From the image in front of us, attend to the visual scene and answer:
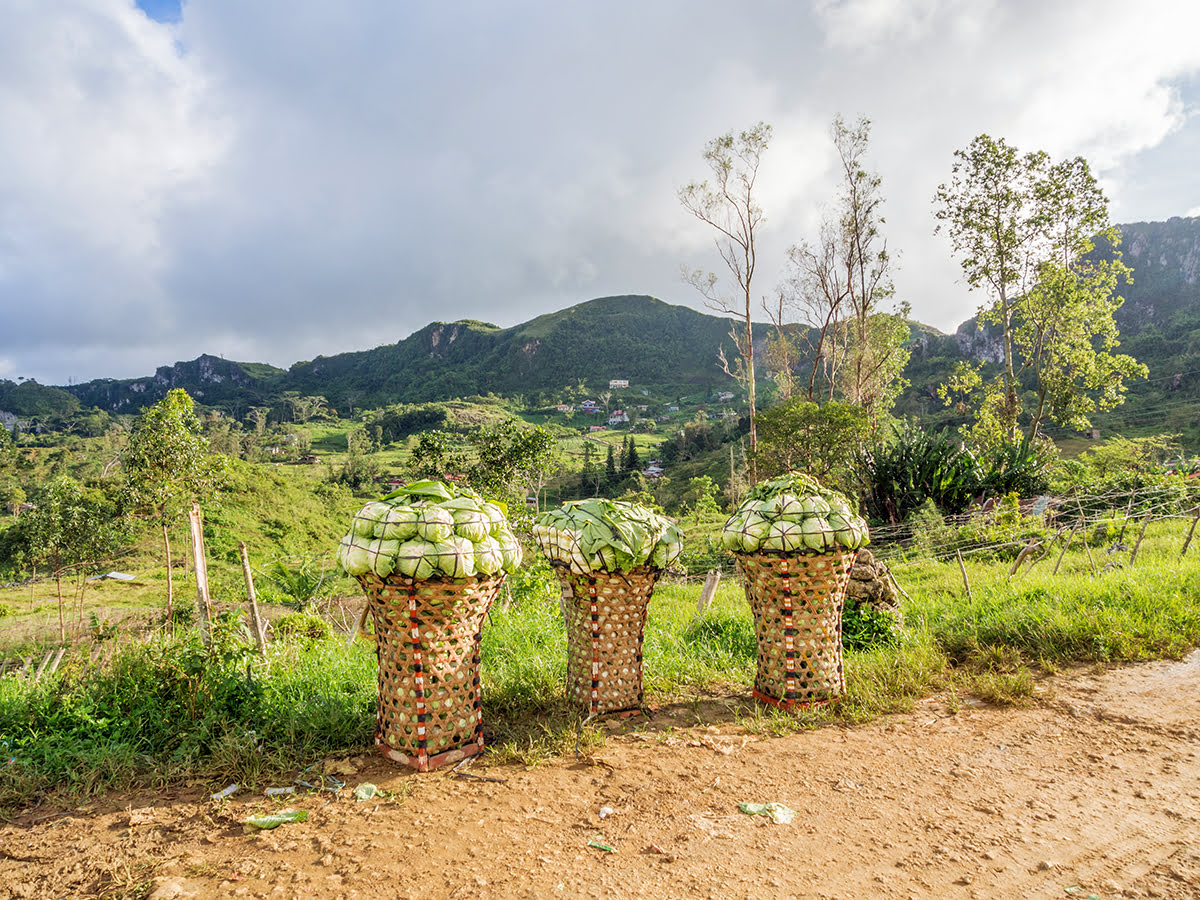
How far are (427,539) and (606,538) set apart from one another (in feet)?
2.99

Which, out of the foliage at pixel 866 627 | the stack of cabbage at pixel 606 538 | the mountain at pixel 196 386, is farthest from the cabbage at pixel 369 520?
the mountain at pixel 196 386

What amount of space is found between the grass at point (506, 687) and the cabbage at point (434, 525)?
111 centimetres

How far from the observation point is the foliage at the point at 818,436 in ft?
44.4

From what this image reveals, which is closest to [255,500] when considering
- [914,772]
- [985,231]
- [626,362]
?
[985,231]

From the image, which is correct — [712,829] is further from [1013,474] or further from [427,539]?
[1013,474]

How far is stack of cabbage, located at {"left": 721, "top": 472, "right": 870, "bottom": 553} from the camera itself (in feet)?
10.6

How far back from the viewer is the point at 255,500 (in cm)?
4038

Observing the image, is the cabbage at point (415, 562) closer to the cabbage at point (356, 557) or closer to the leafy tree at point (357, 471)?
the cabbage at point (356, 557)

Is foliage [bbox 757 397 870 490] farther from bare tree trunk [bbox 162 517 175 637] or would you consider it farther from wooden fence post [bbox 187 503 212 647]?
wooden fence post [bbox 187 503 212 647]

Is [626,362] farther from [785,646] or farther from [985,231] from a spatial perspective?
[785,646]

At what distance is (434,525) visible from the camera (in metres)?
2.73

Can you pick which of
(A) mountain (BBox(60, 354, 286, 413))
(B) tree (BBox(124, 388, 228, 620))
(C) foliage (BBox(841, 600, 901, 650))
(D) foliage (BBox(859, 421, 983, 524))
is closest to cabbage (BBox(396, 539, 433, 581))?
(C) foliage (BBox(841, 600, 901, 650))

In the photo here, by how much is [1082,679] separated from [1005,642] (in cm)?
60

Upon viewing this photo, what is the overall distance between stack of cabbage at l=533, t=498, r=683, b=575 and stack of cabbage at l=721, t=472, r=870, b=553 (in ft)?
1.22
